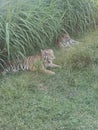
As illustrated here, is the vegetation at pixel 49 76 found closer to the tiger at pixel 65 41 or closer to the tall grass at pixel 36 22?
the tall grass at pixel 36 22

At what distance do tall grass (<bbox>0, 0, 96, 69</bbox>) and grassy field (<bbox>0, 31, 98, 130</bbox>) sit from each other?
399mm

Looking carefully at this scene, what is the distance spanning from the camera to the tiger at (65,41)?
20.2ft

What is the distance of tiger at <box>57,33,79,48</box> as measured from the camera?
6.16 metres

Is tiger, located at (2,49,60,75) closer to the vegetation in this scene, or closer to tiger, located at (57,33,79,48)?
the vegetation

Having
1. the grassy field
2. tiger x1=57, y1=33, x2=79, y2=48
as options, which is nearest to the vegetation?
the grassy field

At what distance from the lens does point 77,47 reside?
5777 mm

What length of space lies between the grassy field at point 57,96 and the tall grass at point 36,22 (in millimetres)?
399

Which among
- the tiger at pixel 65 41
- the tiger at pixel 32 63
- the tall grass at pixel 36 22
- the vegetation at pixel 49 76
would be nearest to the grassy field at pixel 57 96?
the vegetation at pixel 49 76

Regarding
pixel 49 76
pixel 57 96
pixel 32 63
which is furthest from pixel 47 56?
pixel 57 96

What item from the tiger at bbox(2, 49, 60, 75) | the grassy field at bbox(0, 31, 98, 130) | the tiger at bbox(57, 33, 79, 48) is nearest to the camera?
the grassy field at bbox(0, 31, 98, 130)

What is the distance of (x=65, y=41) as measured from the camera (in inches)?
242

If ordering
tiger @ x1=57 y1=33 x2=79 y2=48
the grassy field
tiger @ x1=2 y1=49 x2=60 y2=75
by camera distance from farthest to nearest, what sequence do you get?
tiger @ x1=57 y1=33 x2=79 y2=48 → tiger @ x1=2 y1=49 x2=60 y2=75 → the grassy field

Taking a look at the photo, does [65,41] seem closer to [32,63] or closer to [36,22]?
[36,22]

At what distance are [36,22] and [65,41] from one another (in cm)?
65
